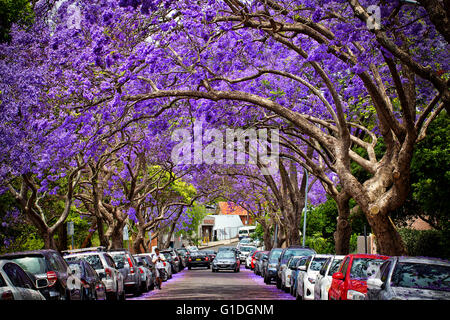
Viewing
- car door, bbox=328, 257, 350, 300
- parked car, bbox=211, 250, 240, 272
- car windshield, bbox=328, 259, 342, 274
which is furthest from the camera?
parked car, bbox=211, 250, 240, 272

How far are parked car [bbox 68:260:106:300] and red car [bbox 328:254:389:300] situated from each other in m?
5.24

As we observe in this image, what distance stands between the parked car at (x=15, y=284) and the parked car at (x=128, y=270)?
1093 cm

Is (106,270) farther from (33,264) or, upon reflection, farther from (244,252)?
(244,252)

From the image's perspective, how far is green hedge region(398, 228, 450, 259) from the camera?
78.2 feet

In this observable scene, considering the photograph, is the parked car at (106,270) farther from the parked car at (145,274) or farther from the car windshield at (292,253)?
the car windshield at (292,253)

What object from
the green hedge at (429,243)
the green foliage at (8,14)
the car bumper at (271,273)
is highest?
the green foliage at (8,14)

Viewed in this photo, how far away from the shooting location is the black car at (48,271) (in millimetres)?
12328

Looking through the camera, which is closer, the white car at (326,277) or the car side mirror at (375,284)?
the car side mirror at (375,284)

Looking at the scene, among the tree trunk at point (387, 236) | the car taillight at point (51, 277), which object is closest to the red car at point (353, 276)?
the tree trunk at point (387, 236)

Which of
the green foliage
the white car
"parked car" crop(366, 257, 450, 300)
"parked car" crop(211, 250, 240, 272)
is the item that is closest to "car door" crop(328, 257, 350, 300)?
the white car

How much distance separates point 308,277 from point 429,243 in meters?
9.26

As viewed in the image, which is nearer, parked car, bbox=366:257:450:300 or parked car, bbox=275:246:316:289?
parked car, bbox=366:257:450:300

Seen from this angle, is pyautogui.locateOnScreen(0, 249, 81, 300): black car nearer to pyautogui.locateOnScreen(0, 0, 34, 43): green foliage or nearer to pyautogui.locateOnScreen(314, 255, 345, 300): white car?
pyautogui.locateOnScreen(314, 255, 345, 300): white car

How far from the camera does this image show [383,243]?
53.2ft
